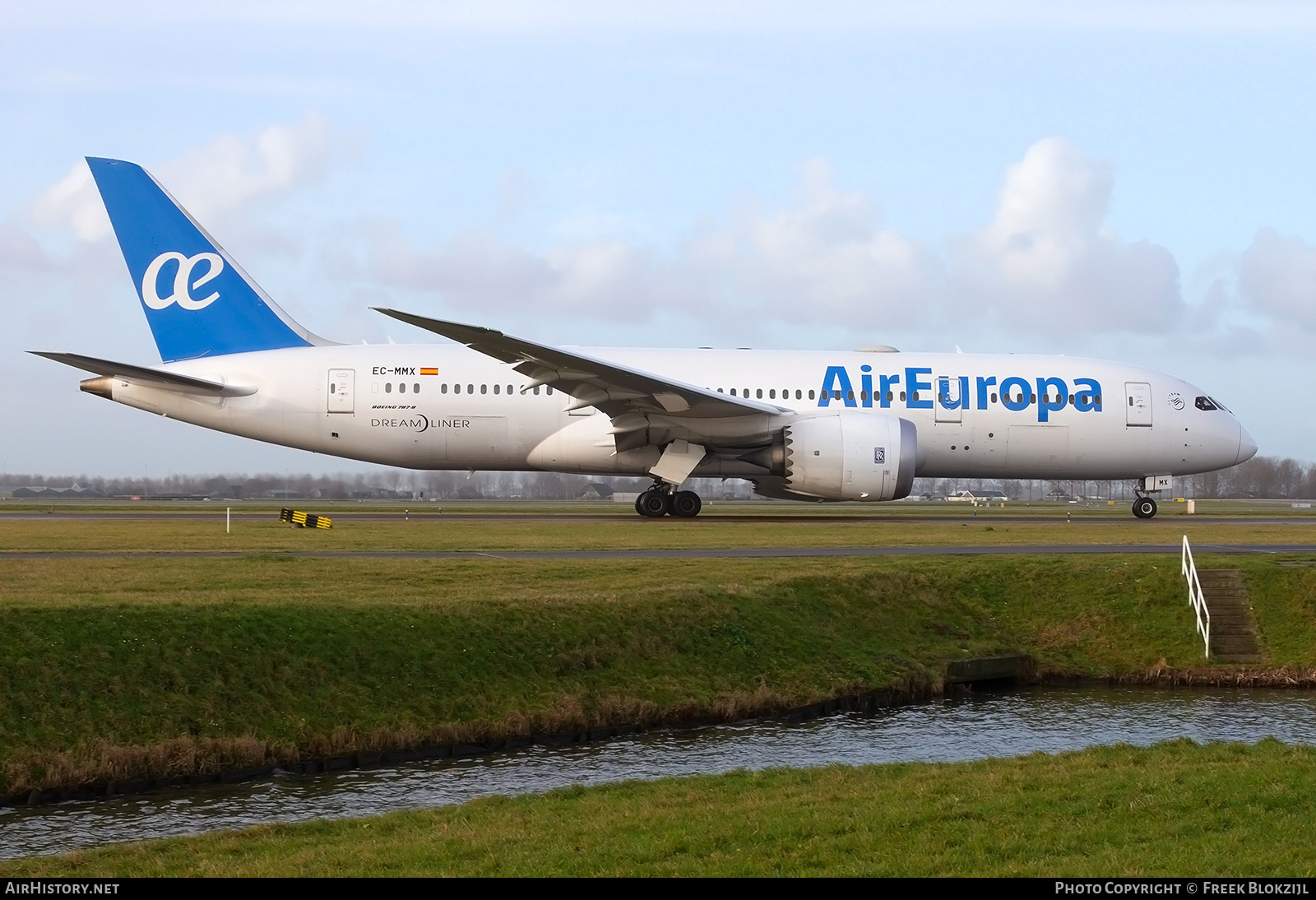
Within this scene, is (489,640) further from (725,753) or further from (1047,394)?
(1047,394)

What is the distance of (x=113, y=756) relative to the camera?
11.2m

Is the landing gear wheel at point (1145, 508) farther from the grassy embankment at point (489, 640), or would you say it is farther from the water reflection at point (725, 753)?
the water reflection at point (725, 753)

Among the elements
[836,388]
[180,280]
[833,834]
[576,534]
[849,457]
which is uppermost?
[180,280]

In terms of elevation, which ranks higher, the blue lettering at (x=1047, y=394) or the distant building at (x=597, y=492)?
the blue lettering at (x=1047, y=394)

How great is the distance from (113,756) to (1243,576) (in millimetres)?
16955

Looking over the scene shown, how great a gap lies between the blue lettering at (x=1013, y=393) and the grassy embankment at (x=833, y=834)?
21319 millimetres

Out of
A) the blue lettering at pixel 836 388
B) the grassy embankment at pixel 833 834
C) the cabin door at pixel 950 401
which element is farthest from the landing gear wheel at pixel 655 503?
the grassy embankment at pixel 833 834

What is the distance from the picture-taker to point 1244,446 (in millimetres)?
32750

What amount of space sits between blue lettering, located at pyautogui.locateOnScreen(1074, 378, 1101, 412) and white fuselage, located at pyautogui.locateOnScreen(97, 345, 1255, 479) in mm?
29

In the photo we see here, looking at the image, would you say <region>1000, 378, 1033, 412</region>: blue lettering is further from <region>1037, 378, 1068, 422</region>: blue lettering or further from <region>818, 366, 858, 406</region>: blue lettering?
<region>818, 366, 858, 406</region>: blue lettering

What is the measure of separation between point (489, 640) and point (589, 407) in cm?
1494

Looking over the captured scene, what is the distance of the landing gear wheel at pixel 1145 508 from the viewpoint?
3400 centimetres

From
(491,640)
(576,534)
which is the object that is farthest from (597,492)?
(491,640)

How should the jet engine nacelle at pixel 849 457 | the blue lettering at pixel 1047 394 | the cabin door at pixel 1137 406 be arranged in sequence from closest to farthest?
1. the jet engine nacelle at pixel 849 457
2. the blue lettering at pixel 1047 394
3. the cabin door at pixel 1137 406
